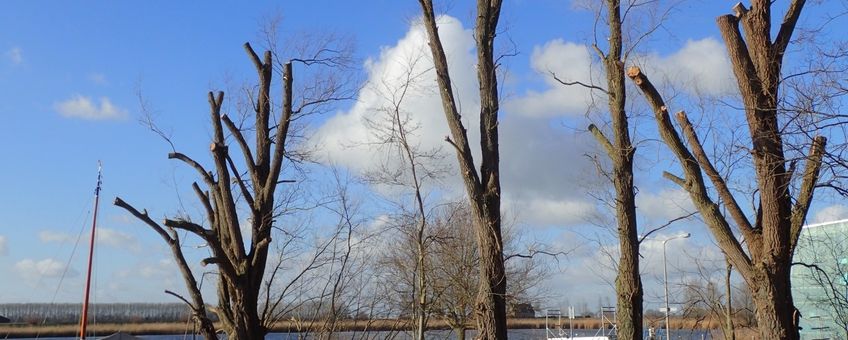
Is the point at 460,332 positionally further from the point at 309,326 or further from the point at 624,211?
the point at 624,211

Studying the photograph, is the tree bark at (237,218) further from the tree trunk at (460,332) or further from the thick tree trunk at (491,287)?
the tree trunk at (460,332)

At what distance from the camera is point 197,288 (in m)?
12.7

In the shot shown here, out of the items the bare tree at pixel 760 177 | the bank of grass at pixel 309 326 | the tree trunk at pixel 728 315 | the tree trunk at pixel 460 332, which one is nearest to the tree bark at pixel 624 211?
the bare tree at pixel 760 177

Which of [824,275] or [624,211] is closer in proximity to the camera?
[624,211]

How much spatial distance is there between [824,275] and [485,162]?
5.59 metres

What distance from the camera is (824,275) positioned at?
13289 mm

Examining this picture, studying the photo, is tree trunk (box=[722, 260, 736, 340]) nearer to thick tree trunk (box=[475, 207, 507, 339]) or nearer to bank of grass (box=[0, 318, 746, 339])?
bank of grass (box=[0, 318, 746, 339])

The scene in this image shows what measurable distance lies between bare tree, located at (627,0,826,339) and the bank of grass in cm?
618

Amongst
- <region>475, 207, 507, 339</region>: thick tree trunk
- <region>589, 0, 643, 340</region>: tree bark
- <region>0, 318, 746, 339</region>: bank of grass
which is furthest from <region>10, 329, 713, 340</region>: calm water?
<region>589, 0, 643, 340</region>: tree bark

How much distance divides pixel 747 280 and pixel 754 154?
62.3 inches

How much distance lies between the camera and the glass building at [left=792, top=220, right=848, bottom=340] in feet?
54.0

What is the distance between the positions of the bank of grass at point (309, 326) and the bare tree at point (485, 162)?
3.55 meters

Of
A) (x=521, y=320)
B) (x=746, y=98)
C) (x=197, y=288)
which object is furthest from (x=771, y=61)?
(x=521, y=320)

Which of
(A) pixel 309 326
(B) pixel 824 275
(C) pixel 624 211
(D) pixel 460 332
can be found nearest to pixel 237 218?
(A) pixel 309 326
